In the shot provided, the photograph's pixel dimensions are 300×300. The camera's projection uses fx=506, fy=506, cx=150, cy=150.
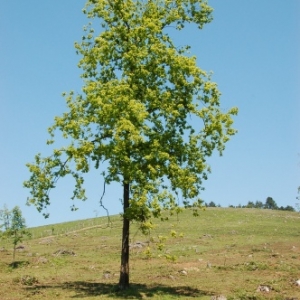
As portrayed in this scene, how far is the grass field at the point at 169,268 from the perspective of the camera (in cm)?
2898

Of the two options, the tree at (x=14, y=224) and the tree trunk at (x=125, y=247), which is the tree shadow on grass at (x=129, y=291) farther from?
the tree at (x=14, y=224)

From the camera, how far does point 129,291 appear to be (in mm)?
29375

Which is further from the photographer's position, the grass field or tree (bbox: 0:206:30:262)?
tree (bbox: 0:206:30:262)

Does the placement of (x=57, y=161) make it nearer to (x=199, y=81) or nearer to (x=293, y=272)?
(x=199, y=81)

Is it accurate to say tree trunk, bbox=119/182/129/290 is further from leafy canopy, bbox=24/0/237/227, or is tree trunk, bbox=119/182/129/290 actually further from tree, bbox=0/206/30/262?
tree, bbox=0/206/30/262

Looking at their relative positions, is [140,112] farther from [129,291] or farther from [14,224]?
[14,224]

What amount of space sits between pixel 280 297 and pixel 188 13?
→ 18.5 metres

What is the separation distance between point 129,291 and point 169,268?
484 inches

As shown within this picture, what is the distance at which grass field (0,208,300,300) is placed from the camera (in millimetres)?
28984

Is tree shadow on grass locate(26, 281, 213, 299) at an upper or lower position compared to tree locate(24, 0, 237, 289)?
lower

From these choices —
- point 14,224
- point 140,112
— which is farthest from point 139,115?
point 14,224

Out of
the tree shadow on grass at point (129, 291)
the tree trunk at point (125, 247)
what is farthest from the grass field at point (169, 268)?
the tree trunk at point (125, 247)

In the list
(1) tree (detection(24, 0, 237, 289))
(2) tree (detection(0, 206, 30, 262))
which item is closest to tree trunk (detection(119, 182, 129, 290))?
(1) tree (detection(24, 0, 237, 289))

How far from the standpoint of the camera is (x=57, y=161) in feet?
105
